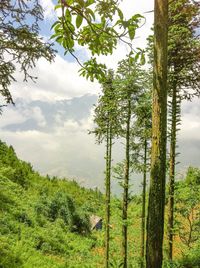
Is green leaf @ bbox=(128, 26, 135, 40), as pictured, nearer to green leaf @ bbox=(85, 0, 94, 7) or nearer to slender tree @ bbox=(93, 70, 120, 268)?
green leaf @ bbox=(85, 0, 94, 7)

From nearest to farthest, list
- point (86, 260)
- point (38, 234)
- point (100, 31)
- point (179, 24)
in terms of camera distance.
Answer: point (100, 31) → point (179, 24) → point (38, 234) → point (86, 260)

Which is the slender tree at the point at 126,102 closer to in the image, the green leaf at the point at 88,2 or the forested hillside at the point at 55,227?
the forested hillside at the point at 55,227

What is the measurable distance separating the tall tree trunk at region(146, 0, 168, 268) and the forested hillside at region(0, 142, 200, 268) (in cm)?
807

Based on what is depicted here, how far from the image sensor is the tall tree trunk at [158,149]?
479 cm

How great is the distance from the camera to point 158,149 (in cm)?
496

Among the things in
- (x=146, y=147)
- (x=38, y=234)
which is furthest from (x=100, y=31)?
(x=38, y=234)

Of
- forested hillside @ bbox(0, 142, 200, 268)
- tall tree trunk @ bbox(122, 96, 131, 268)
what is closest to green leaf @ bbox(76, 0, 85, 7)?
forested hillside @ bbox(0, 142, 200, 268)

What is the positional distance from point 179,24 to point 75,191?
38602 mm

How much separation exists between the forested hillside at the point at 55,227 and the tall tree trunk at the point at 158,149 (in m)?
8.07

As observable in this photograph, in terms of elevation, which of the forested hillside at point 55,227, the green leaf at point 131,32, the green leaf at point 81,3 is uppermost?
the green leaf at point 81,3

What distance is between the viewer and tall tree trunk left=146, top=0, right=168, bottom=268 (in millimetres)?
4789

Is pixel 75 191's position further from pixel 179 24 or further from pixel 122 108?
pixel 179 24

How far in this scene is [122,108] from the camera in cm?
2197

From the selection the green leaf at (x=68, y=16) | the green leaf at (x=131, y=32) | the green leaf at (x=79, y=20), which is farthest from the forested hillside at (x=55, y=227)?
the green leaf at (x=79, y=20)
